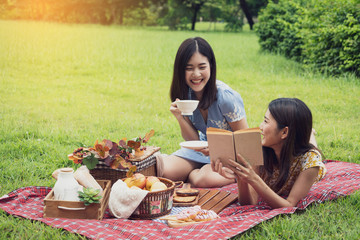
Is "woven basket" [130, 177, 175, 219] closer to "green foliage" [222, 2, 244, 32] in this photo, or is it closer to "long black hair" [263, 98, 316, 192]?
"long black hair" [263, 98, 316, 192]

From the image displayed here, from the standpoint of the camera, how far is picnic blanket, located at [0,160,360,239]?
10.2ft

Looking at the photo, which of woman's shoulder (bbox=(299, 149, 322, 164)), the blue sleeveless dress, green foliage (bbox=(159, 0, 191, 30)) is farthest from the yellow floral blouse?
green foliage (bbox=(159, 0, 191, 30))

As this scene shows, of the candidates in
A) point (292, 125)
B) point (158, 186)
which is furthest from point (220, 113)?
point (158, 186)

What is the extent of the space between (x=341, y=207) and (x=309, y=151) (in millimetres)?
548

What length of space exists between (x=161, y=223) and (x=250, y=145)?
0.94 metres

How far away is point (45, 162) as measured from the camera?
5.13 meters

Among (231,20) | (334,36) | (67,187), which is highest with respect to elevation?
(231,20)

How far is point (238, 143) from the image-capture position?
124 inches

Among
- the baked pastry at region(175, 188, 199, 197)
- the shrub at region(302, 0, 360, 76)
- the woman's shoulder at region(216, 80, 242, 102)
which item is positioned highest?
the shrub at region(302, 0, 360, 76)

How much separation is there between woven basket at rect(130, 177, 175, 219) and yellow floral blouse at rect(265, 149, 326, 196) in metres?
0.94

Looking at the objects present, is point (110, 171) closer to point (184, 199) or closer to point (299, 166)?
point (184, 199)

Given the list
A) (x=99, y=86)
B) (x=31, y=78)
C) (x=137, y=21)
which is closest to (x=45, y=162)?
(x=99, y=86)

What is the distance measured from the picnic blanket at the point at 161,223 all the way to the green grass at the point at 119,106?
81 mm

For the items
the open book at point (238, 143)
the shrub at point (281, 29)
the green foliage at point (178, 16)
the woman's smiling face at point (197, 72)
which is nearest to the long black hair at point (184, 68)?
the woman's smiling face at point (197, 72)
